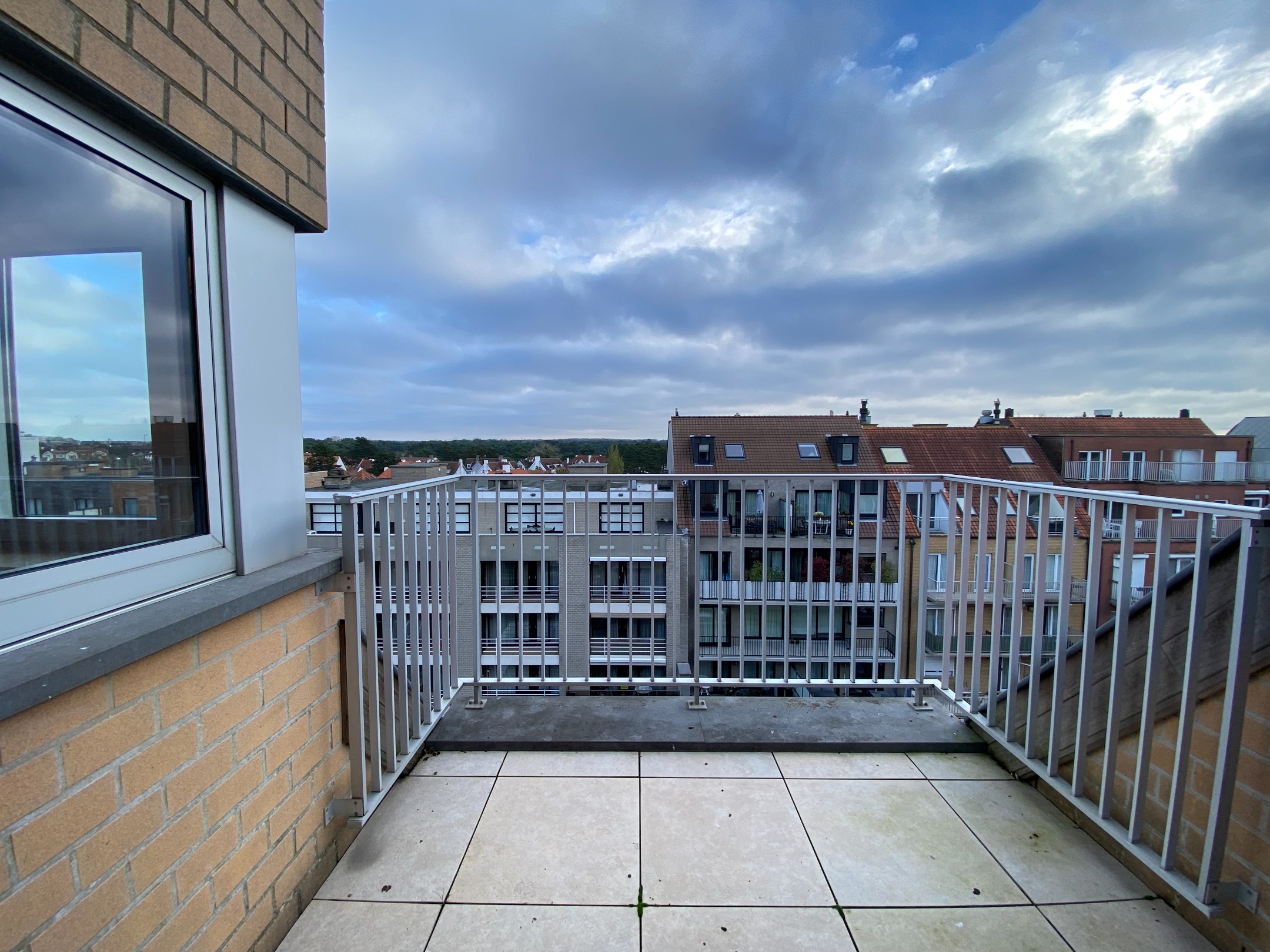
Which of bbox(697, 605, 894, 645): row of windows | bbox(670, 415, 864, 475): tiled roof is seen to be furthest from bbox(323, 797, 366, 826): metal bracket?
bbox(670, 415, 864, 475): tiled roof

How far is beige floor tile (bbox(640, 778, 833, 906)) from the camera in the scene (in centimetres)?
140

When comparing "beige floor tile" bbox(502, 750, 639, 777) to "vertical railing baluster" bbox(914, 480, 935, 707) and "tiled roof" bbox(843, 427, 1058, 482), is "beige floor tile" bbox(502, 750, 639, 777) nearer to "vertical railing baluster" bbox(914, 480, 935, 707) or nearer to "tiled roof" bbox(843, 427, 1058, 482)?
"vertical railing baluster" bbox(914, 480, 935, 707)

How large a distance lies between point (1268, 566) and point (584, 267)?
10314 mm

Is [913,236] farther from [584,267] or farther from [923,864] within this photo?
[923,864]

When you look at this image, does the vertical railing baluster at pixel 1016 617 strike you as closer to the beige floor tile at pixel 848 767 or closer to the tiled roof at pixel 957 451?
the beige floor tile at pixel 848 767

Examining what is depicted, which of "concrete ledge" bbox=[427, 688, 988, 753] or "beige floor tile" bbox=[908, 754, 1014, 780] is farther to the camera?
"concrete ledge" bbox=[427, 688, 988, 753]

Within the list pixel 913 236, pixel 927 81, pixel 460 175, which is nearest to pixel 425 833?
pixel 460 175

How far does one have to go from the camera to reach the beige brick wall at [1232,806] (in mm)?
1166

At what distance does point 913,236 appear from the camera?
25.8ft

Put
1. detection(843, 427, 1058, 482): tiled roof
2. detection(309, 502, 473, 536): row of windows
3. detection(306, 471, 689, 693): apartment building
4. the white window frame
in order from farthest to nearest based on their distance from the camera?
detection(843, 427, 1058, 482): tiled roof → detection(306, 471, 689, 693): apartment building → detection(309, 502, 473, 536): row of windows → the white window frame

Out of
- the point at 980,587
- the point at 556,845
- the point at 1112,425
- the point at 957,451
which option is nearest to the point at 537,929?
the point at 556,845

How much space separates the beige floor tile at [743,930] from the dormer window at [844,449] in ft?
46.5

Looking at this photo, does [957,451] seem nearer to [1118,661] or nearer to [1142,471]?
[1142,471]

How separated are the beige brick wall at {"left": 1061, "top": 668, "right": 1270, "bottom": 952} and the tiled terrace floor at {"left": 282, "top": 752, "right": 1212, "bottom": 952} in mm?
138
